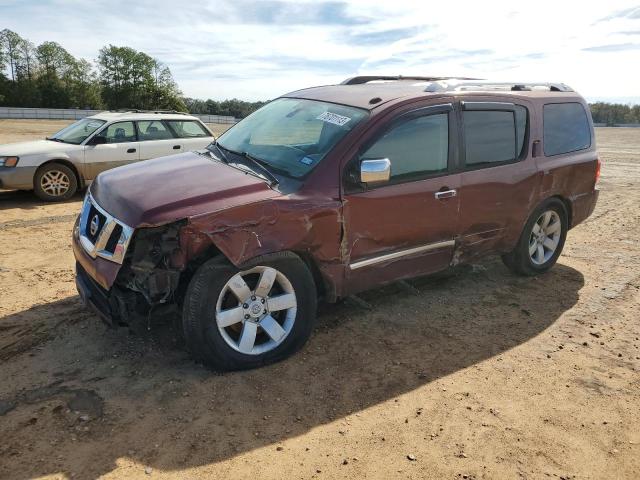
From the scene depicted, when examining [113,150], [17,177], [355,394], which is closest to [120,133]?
[113,150]

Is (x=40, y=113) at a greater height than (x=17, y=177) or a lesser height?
greater

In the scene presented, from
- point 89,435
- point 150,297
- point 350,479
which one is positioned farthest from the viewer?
point 150,297

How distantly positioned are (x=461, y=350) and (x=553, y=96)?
2955 millimetres

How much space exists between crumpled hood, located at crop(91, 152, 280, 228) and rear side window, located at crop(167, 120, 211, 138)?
6069 mm

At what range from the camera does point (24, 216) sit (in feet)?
25.7

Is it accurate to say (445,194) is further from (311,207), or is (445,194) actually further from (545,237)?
(545,237)

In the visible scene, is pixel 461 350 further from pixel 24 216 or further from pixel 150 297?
pixel 24 216

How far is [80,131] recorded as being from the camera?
962cm

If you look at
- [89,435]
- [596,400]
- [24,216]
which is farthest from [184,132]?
[596,400]

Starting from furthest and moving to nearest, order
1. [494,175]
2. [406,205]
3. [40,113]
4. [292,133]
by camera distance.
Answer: [40,113]
[494,175]
[292,133]
[406,205]

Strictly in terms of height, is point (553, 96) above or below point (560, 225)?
above

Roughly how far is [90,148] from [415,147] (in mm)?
6933

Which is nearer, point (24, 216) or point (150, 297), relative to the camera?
point (150, 297)

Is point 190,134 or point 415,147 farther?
point 190,134
